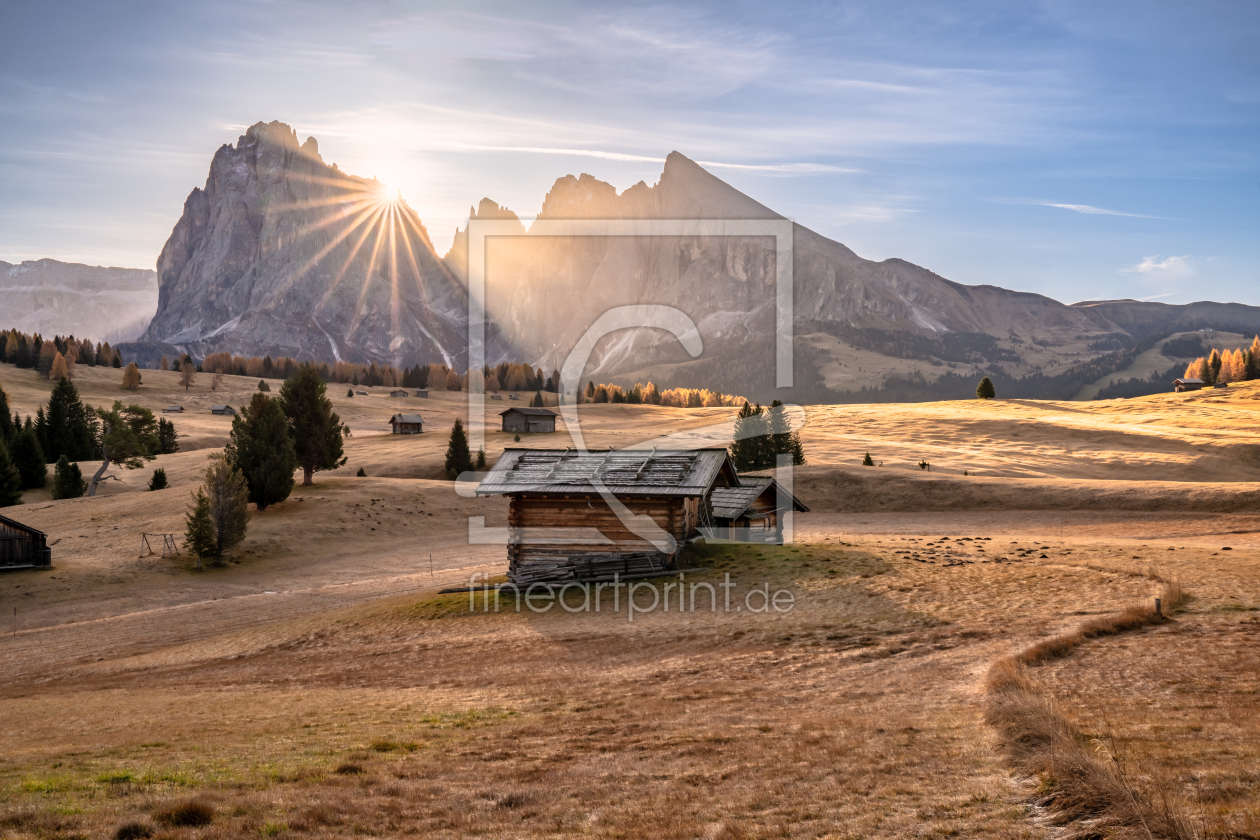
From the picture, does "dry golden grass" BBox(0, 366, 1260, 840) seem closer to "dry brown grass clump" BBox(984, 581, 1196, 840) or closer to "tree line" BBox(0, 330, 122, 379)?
"dry brown grass clump" BBox(984, 581, 1196, 840)

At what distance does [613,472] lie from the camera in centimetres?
3173

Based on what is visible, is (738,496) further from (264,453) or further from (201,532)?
(264,453)

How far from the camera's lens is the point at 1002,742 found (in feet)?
36.2

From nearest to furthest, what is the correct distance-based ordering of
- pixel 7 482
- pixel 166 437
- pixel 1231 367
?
pixel 7 482
pixel 166 437
pixel 1231 367

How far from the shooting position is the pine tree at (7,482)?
60.2 meters

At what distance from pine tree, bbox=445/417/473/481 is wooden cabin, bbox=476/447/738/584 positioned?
43.0 metres

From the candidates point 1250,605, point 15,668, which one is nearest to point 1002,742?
point 1250,605

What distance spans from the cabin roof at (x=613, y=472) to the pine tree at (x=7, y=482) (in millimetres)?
52163

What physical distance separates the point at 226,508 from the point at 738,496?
98.4 feet

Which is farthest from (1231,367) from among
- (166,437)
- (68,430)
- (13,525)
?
(68,430)

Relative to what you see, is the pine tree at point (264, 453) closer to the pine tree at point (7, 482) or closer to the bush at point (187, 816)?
the pine tree at point (7, 482)

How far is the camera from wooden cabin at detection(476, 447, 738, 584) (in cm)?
3014

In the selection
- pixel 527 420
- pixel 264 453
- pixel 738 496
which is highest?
pixel 527 420

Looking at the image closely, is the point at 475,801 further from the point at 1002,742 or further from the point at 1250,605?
the point at 1250,605
